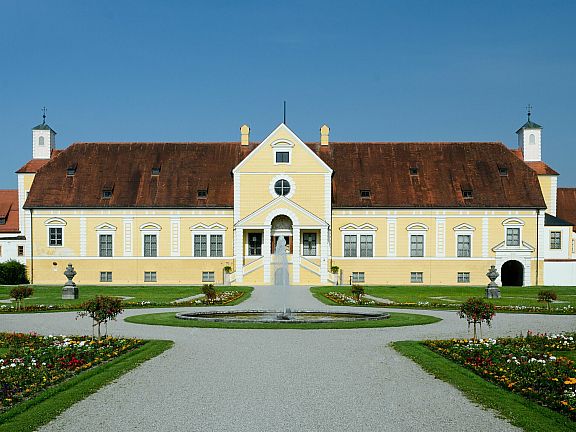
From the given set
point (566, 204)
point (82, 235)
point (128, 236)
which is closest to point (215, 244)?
point (128, 236)

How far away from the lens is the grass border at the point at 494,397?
10.6m

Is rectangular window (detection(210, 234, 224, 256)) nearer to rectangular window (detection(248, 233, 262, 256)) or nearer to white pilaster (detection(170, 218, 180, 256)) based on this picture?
rectangular window (detection(248, 233, 262, 256))

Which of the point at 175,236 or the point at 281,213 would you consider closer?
the point at 281,213

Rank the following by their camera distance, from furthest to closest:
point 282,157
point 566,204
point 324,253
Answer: point 566,204
point 282,157
point 324,253

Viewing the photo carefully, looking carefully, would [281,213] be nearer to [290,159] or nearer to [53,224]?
[290,159]

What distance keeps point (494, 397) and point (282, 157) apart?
42768 mm

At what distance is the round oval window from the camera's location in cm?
5444

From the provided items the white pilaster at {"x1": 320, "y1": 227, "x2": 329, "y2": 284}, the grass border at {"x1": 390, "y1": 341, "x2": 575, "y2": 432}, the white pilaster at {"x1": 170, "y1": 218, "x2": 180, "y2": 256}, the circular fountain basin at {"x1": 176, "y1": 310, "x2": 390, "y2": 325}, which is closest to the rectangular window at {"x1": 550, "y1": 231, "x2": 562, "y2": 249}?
the white pilaster at {"x1": 320, "y1": 227, "x2": 329, "y2": 284}

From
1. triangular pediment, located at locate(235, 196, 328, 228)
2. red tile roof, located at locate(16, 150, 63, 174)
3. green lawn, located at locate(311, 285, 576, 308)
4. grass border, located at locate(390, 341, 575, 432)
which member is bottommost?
green lawn, located at locate(311, 285, 576, 308)

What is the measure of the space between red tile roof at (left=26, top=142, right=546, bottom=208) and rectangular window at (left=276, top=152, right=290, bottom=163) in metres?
4.13

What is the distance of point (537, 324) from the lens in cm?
2453

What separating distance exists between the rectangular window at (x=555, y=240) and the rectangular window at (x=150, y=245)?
2955cm

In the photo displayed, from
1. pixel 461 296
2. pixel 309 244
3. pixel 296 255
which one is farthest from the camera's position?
pixel 309 244

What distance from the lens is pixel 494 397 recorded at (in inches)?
486
